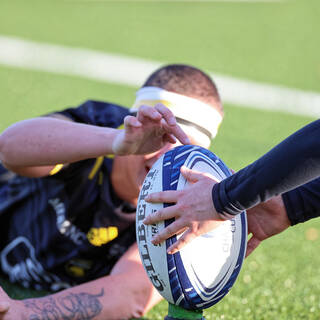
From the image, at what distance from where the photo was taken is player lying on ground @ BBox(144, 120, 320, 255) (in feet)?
5.72

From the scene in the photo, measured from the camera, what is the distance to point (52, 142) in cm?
244

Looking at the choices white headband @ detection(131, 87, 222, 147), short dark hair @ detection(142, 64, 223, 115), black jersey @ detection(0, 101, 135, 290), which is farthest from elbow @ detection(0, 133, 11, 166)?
short dark hair @ detection(142, 64, 223, 115)

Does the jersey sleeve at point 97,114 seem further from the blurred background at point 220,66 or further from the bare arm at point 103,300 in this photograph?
the blurred background at point 220,66

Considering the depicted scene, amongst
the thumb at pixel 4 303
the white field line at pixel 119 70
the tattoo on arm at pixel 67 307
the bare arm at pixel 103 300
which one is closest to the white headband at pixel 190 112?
the bare arm at pixel 103 300

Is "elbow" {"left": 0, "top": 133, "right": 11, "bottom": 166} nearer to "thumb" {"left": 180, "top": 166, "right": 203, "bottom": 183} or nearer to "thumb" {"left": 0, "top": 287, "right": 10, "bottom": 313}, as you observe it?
"thumb" {"left": 0, "top": 287, "right": 10, "bottom": 313}

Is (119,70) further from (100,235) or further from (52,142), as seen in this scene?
(52,142)

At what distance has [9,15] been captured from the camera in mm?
7824

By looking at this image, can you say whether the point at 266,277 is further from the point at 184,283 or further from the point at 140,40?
the point at 140,40

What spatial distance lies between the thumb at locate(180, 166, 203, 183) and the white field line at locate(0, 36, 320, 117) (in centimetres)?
424

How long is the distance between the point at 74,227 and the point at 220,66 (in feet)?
14.9

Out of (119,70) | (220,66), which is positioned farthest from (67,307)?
(220,66)

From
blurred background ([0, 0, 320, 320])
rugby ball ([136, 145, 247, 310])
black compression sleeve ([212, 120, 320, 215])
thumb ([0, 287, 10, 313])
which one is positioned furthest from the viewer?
blurred background ([0, 0, 320, 320])

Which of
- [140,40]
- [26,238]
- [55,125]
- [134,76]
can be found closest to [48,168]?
[55,125]

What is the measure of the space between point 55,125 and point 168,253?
0.82m
